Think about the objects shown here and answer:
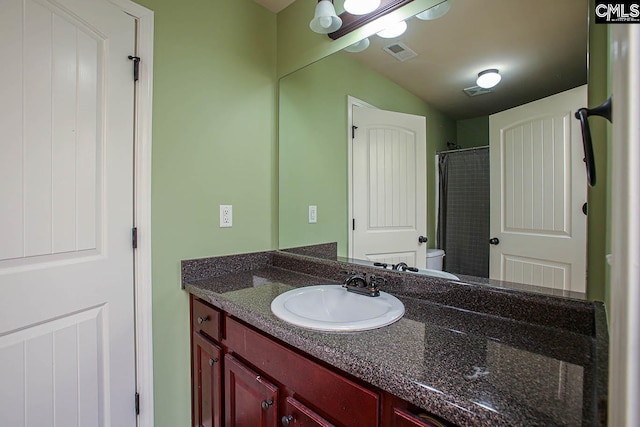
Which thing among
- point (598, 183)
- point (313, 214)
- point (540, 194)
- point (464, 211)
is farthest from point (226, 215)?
point (598, 183)

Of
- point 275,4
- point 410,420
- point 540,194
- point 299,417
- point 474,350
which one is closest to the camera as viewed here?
point 410,420

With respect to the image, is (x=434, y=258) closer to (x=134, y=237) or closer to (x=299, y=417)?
(x=299, y=417)

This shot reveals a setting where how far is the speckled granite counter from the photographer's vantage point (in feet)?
1.83

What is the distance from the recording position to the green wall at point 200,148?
1.38m

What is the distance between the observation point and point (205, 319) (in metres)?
1.35

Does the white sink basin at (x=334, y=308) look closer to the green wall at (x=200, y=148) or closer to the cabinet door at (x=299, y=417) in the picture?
the cabinet door at (x=299, y=417)

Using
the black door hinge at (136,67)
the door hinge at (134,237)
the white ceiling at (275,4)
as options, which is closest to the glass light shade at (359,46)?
the white ceiling at (275,4)

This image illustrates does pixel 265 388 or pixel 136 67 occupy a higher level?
pixel 136 67

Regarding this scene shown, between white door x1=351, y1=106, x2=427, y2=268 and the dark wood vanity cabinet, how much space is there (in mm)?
677

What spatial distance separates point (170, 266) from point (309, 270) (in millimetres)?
685

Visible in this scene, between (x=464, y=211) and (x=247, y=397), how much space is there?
1.08 meters

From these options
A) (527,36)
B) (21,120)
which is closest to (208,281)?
(21,120)

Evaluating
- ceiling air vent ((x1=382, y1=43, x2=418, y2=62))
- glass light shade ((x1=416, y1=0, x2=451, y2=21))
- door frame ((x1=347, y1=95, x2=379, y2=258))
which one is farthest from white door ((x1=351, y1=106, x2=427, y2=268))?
glass light shade ((x1=416, y1=0, x2=451, y2=21))

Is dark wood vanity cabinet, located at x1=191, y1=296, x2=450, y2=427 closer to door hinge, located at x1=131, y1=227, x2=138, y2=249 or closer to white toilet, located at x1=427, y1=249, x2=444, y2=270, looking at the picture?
door hinge, located at x1=131, y1=227, x2=138, y2=249
